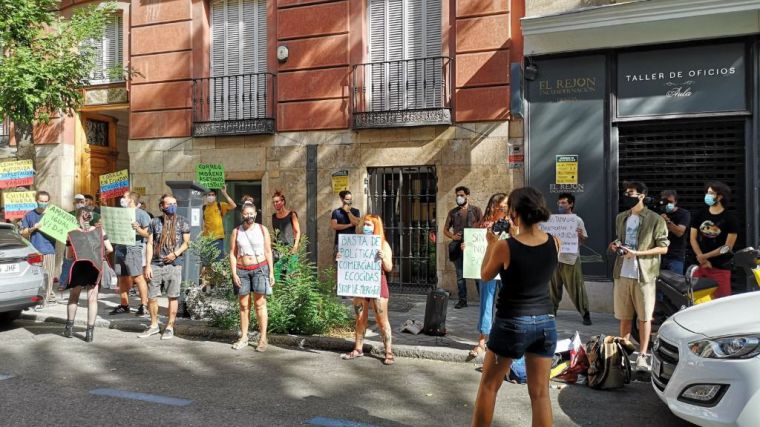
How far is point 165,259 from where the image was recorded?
27.1 ft

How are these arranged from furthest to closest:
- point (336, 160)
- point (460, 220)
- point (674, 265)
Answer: point (336, 160) < point (460, 220) < point (674, 265)

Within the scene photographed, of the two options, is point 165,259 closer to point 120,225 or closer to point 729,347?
point 120,225

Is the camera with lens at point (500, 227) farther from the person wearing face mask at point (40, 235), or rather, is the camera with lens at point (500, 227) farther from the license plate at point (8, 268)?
the person wearing face mask at point (40, 235)

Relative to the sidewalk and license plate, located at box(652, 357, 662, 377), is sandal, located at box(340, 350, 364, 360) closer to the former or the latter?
the sidewalk

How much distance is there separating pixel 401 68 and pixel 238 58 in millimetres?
3679

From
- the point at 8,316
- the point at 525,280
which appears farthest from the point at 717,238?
the point at 8,316

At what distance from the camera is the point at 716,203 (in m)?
7.34

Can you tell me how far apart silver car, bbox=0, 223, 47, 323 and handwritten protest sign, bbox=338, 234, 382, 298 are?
449 centimetres

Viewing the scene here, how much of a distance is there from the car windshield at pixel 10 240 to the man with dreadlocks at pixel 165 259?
6.36 feet

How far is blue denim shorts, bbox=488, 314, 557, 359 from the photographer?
3965 mm

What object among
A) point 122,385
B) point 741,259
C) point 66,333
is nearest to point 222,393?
point 122,385

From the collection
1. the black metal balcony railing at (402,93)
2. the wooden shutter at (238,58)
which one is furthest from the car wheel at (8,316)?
the black metal balcony railing at (402,93)

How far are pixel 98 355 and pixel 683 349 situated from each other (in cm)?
605

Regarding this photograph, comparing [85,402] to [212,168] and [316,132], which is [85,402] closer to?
[212,168]
